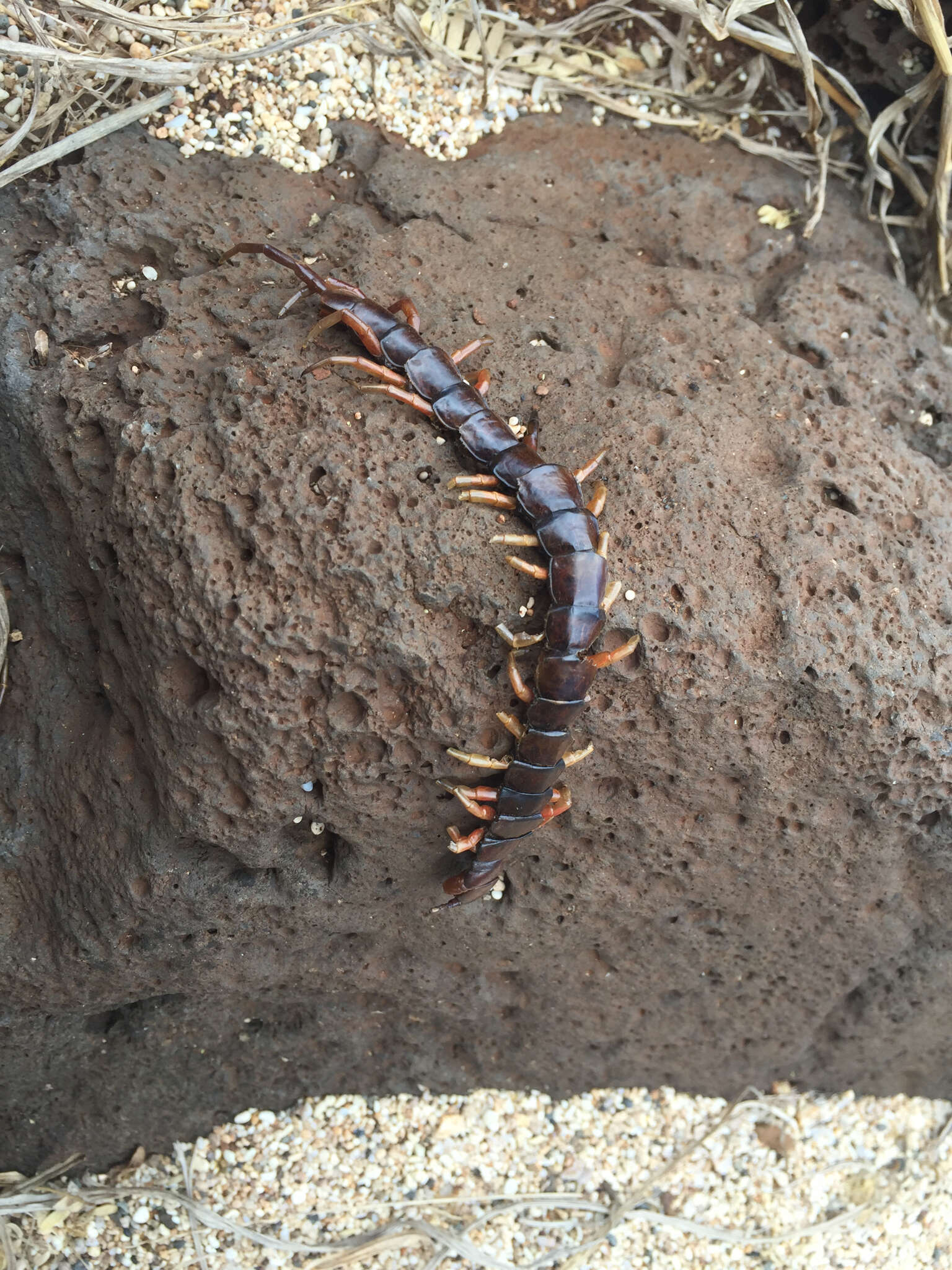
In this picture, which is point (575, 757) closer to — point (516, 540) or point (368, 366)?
point (516, 540)

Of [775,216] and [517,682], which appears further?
[775,216]

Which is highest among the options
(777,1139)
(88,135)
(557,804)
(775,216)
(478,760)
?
(775,216)

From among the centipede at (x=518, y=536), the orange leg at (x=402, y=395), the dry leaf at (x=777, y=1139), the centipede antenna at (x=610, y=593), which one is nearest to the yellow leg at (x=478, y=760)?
the centipede at (x=518, y=536)

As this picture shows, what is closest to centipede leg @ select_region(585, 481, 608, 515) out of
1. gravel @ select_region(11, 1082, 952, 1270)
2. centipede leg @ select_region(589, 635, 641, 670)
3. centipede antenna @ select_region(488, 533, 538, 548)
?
centipede antenna @ select_region(488, 533, 538, 548)

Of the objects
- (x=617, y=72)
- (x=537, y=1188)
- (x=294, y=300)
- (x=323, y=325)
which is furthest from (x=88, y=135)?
(x=537, y=1188)

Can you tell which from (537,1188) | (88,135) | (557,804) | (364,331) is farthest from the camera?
(537,1188)

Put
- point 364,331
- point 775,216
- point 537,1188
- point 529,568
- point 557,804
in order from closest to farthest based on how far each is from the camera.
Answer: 1. point 529,568
2. point 364,331
3. point 557,804
4. point 775,216
5. point 537,1188

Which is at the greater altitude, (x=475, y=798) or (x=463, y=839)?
(x=475, y=798)
